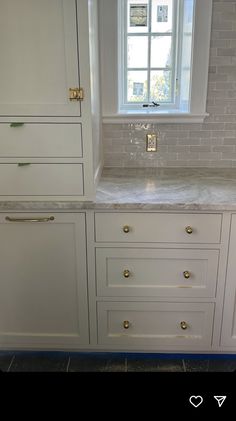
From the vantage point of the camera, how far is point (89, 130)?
1.77 metres

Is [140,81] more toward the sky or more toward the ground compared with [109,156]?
more toward the sky

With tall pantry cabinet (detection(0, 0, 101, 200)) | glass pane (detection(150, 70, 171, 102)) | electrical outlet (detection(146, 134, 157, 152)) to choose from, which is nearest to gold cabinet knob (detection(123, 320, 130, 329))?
tall pantry cabinet (detection(0, 0, 101, 200))

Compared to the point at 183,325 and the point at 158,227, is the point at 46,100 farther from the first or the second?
the point at 183,325

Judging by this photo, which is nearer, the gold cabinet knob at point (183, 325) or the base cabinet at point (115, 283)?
the base cabinet at point (115, 283)

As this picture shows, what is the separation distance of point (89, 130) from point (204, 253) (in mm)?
799

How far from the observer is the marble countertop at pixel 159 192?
184 cm

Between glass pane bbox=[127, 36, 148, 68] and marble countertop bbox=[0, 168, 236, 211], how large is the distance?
2.19 ft

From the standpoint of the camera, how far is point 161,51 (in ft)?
7.95

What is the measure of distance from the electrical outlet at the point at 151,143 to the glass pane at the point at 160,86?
0.27m

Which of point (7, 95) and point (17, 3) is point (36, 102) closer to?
point (7, 95)
